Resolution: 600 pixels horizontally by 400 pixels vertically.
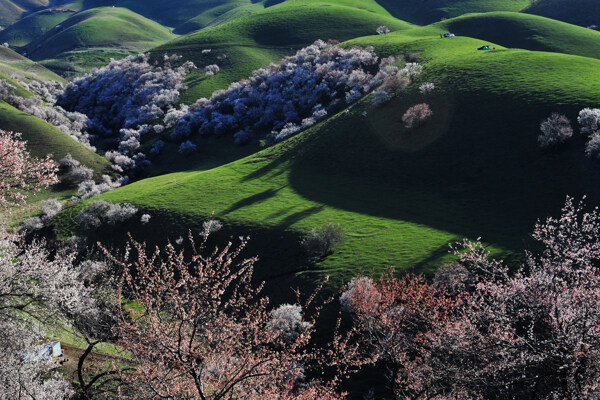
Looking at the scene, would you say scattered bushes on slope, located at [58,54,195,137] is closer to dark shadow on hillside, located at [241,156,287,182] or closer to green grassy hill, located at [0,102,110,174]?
Answer: green grassy hill, located at [0,102,110,174]

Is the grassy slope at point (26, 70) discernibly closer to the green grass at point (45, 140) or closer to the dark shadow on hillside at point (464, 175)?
the green grass at point (45, 140)

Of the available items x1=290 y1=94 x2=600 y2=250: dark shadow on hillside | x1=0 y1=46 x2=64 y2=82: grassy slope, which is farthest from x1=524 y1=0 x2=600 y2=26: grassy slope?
x1=0 y1=46 x2=64 y2=82: grassy slope

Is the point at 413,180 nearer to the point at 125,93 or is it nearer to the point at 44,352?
the point at 44,352

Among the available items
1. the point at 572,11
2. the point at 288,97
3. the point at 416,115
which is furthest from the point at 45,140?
the point at 572,11

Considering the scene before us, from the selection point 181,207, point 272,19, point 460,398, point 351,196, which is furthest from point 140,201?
point 272,19

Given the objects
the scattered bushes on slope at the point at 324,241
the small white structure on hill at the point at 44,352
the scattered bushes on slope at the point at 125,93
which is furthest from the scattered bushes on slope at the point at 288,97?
the small white structure on hill at the point at 44,352
